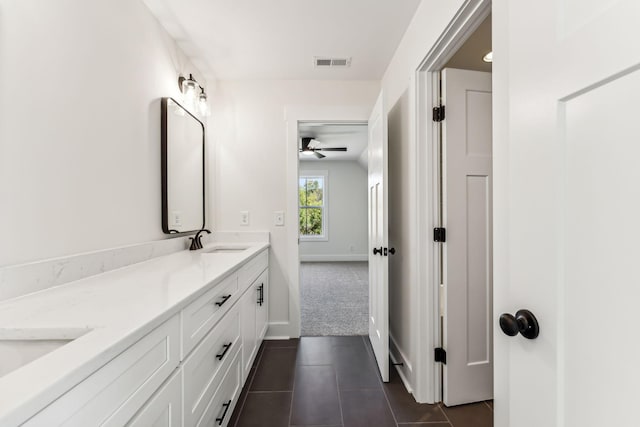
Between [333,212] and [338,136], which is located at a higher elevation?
[338,136]

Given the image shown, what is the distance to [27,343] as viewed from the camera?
2.37ft

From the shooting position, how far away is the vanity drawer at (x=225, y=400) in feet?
3.90

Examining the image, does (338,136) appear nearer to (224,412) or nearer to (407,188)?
(407,188)

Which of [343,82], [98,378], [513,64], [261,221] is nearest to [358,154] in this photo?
[343,82]

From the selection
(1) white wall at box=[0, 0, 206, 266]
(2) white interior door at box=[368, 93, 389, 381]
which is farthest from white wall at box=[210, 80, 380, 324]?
(1) white wall at box=[0, 0, 206, 266]

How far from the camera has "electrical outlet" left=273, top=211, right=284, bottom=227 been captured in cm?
261

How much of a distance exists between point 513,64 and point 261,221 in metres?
2.20

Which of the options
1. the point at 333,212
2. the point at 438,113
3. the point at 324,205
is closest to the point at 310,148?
the point at 324,205

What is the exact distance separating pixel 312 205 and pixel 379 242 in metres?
4.79

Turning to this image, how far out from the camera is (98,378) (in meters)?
0.59

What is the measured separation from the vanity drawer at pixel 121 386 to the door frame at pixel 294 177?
1.67m

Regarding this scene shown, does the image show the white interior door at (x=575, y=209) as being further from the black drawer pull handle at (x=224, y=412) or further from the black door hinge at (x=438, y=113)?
the black drawer pull handle at (x=224, y=412)

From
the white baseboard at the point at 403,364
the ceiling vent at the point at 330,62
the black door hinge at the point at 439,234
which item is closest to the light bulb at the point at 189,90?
the ceiling vent at the point at 330,62

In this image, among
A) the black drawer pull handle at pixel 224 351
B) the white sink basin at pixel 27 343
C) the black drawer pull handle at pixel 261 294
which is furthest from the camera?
the black drawer pull handle at pixel 261 294
